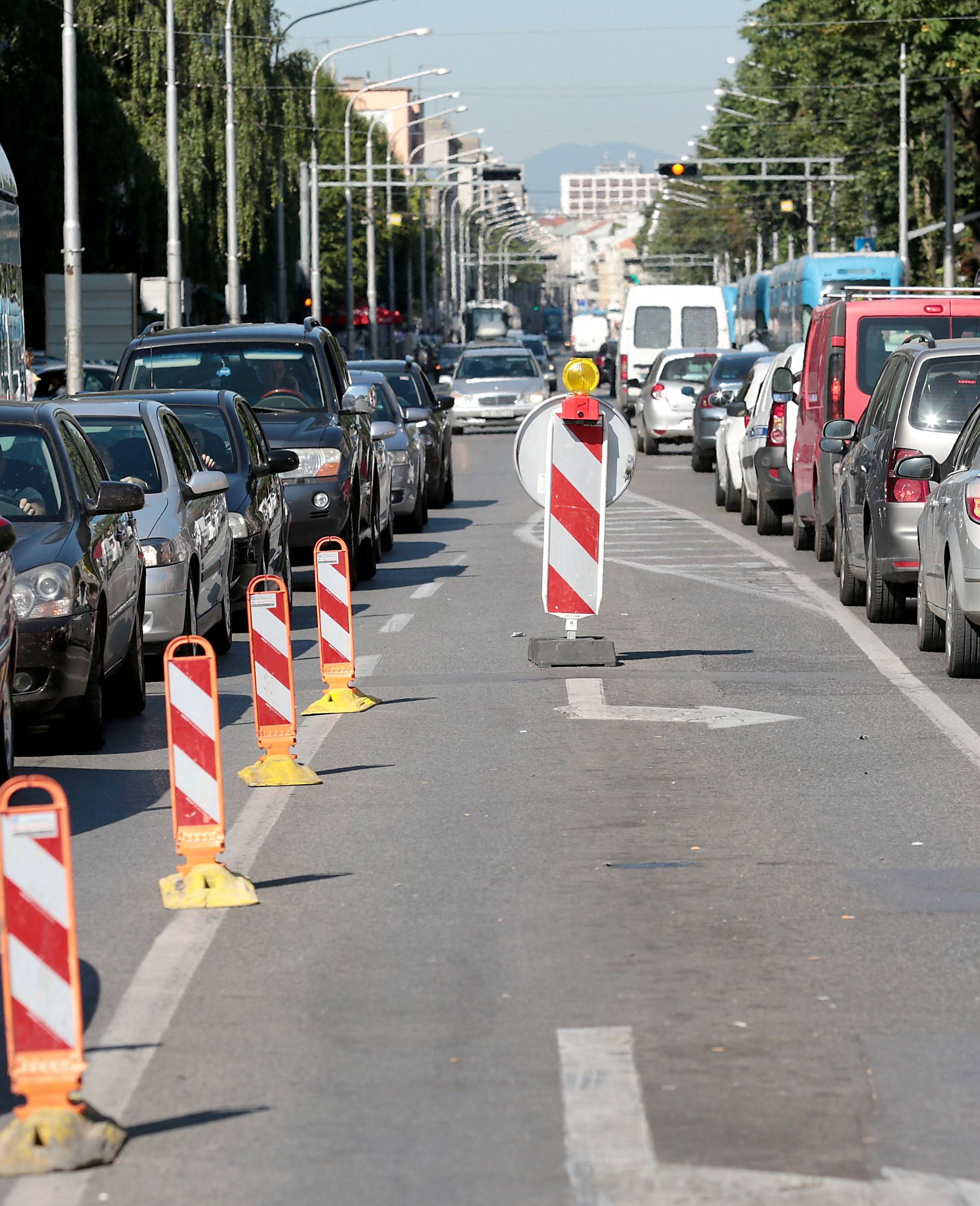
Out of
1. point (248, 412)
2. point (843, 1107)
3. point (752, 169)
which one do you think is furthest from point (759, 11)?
point (843, 1107)

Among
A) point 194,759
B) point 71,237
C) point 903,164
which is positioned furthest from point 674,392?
point 194,759

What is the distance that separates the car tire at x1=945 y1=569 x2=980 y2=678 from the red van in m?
6.87

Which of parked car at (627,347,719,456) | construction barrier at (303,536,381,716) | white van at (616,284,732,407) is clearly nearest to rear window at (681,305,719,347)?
white van at (616,284,732,407)

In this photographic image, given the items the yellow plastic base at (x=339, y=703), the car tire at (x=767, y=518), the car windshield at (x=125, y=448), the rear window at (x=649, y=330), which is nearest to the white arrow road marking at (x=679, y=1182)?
the yellow plastic base at (x=339, y=703)

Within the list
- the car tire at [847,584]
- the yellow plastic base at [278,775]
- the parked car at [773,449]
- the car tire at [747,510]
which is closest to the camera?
the yellow plastic base at [278,775]

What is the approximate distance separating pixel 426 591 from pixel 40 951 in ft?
45.3

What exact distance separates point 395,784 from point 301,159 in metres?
54.7

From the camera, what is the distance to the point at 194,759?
24.1 ft

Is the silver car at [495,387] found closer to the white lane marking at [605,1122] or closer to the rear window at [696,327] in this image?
the rear window at [696,327]

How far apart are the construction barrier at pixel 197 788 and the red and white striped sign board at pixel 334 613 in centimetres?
378

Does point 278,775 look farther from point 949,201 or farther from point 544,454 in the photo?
point 949,201

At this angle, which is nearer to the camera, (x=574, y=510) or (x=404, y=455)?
(x=574, y=510)

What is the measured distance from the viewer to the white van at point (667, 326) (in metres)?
53.5

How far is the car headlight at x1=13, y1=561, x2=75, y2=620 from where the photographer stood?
10461mm
